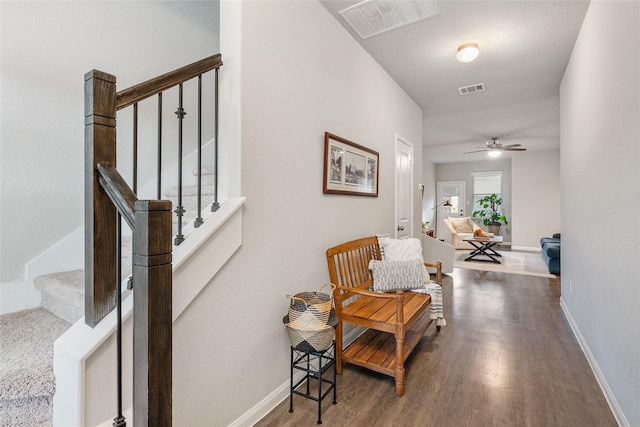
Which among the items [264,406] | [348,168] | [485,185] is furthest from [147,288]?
[485,185]

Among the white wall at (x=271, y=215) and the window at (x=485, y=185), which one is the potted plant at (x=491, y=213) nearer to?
the window at (x=485, y=185)

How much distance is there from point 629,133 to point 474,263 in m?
5.28

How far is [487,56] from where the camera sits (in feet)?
9.96

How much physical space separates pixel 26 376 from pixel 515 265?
7.13 meters

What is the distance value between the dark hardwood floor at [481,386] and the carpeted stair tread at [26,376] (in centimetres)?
106

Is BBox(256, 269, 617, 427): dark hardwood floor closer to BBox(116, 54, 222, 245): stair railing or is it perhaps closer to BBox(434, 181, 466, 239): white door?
BBox(116, 54, 222, 245): stair railing

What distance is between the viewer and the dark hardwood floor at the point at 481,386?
175 cm

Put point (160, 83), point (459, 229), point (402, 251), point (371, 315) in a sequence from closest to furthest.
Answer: point (160, 83), point (371, 315), point (402, 251), point (459, 229)

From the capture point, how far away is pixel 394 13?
92.9 inches

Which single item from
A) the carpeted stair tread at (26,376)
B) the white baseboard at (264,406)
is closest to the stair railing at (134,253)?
the carpeted stair tread at (26,376)

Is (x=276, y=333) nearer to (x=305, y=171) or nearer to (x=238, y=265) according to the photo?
(x=238, y=265)

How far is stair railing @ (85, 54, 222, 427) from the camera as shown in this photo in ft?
2.73

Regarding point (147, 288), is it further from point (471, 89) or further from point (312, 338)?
point (471, 89)

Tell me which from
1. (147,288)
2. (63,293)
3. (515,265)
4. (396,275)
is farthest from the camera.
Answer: (515,265)
